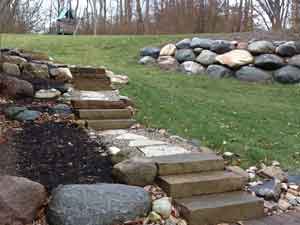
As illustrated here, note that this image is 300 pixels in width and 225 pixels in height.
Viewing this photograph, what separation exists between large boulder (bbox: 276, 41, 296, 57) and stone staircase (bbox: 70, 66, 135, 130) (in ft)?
13.7

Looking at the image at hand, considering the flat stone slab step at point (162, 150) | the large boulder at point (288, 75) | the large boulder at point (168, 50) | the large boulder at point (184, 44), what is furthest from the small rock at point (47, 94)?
the large boulder at point (288, 75)

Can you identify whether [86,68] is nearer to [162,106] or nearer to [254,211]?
[162,106]

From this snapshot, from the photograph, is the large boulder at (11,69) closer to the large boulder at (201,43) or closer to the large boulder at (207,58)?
the large boulder at (207,58)

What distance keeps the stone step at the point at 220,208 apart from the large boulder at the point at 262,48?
221 inches

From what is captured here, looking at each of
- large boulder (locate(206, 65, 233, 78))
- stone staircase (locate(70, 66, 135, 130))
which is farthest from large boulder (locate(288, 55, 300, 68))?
stone staircase (locate(70, 66, 135, 130))

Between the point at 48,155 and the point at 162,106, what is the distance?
7.27 feet

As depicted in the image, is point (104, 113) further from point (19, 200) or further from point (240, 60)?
point (240, 60)

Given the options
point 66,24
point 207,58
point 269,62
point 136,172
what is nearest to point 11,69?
point 136,172

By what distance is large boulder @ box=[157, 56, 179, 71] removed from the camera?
27.4 feet

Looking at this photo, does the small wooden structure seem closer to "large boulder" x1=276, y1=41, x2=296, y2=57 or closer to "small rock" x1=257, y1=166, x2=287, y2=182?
"large boulder" x1=276, y1=41, x2=296, y2=57

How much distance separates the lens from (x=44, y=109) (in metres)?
4.30

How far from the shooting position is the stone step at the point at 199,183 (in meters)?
2.75

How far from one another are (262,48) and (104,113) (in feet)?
15.9

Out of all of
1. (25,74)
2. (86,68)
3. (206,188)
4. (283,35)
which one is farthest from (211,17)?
(206,188)
